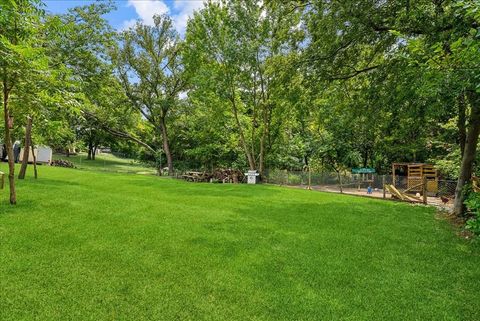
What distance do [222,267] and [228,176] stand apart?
1808 centimetres

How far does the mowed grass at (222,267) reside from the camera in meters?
3.37

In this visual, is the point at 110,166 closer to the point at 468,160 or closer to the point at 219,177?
the point at 219,177

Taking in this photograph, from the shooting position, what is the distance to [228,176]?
2261 cm

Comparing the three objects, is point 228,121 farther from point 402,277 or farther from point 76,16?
point 402,277

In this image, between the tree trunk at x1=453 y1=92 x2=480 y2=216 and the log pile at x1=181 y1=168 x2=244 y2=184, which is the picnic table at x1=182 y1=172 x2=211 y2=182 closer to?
the log pile at x1=181 y1=168 x2=244 y2=184

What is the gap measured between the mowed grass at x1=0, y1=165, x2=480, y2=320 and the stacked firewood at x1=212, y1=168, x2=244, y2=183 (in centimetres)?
1426

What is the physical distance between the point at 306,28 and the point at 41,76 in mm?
9192

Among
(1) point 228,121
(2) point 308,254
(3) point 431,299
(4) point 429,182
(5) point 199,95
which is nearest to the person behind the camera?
(3) point 431,299

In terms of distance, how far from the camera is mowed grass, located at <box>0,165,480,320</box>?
3.37m

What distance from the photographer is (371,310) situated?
137 inches

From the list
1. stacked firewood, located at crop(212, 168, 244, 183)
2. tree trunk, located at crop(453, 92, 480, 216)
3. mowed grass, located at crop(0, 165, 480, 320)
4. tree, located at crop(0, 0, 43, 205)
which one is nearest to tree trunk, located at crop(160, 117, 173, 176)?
stacked firewood, located at crop(212, 168, 244, 183)

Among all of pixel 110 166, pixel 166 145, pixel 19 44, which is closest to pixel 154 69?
pixel 166 145

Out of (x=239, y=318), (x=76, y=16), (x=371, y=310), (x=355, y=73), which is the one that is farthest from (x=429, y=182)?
(x=76, y=16)

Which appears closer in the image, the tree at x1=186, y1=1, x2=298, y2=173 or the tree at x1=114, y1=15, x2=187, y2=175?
the tree at x1=186, y1=1, x2=298, y2=173
